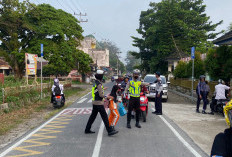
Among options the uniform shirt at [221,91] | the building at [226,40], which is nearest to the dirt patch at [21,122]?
the uniform shirt at [221,91]

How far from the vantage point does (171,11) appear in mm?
33688

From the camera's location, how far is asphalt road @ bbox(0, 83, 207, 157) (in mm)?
5441

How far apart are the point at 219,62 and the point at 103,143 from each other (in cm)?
1064

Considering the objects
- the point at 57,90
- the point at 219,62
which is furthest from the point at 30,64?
the point at 219,62

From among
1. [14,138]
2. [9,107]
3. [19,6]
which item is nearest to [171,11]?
[19,6]

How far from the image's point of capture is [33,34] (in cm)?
2370

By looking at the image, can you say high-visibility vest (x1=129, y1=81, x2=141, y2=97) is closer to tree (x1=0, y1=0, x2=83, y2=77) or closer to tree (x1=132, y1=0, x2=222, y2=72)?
tree (x1=0, y1=0, x2=83, y2=77)

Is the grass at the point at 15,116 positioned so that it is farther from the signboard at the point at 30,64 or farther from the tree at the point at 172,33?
the tree at the point at 172,33

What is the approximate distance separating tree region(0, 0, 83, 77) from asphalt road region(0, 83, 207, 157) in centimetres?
1603

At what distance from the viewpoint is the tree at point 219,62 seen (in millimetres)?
13666

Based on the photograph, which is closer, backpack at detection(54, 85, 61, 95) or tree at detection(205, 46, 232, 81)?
backpack at detection(54, 85, 61, 95)

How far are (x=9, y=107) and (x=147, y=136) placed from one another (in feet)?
25.6

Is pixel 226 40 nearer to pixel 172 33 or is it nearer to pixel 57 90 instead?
pixel 57 90

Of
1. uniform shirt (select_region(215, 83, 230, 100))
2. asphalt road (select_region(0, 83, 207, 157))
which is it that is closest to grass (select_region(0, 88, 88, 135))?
asphalt road (select_region(0, 83, 207, 157))
